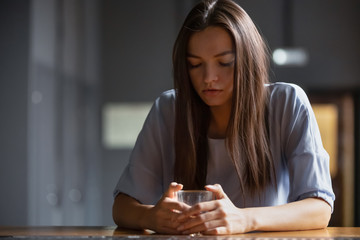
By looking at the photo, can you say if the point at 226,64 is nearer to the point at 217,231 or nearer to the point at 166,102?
the point at 166,102

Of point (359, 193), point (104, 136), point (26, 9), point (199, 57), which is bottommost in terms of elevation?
point (359, 193)

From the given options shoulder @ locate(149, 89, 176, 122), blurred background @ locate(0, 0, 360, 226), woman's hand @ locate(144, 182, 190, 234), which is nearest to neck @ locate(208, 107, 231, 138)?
shoulder @ locate(149, 89, 176, 122)

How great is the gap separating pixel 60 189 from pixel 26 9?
5.73 feet

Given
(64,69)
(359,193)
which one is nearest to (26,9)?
(64,69)

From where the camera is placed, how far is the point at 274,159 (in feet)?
5.62

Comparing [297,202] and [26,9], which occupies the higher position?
[26,9]

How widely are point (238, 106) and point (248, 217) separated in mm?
385

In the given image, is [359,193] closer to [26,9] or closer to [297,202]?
[26,9]

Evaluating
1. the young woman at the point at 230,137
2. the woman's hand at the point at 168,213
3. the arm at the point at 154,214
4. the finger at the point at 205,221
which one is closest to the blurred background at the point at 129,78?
the young woman at the point at 230,137

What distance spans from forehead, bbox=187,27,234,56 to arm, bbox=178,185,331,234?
42 cm

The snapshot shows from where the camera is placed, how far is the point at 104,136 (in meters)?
6.80

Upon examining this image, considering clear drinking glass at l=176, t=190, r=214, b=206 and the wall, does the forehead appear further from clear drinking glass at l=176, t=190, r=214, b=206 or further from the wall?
the wall

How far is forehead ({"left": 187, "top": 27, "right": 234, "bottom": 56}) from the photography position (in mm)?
1635

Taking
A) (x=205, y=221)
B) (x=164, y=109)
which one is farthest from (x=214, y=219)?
(x=164, y=109)
